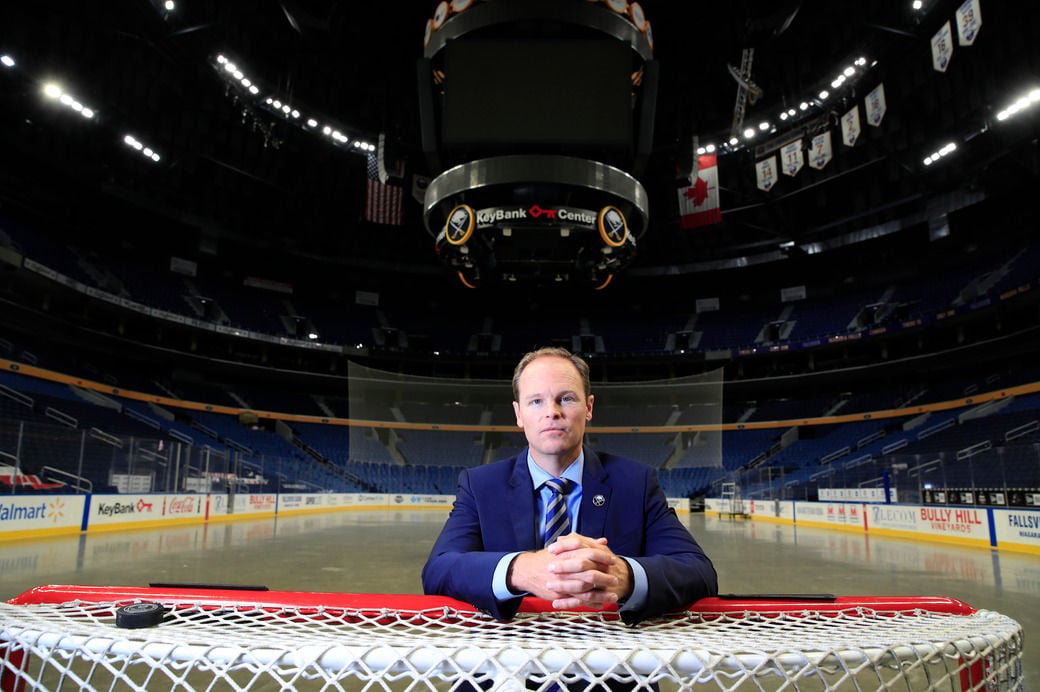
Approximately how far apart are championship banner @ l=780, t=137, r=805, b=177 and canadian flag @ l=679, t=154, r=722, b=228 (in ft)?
11.4

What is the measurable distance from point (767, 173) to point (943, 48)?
7114 mm

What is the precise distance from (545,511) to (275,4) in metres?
19.2

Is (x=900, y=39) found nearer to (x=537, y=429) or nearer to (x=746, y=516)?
(x=746, y=516)

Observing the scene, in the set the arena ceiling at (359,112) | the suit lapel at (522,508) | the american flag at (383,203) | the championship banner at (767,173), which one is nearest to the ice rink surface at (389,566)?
the suit lapel at (522,508)

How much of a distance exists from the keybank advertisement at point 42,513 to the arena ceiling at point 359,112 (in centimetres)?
1105

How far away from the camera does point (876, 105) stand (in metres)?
17.3

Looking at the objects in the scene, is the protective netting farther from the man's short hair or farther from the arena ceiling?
the arena ceiling

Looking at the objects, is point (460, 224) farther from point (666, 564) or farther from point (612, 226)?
point (666, 564)

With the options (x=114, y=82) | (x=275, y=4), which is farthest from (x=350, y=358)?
(x=275, y=4)

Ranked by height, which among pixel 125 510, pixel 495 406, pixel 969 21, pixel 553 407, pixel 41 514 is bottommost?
pixel 125 510

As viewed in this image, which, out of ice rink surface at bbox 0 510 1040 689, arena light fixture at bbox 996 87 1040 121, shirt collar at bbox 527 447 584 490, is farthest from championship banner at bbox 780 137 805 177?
shirt collar at bbox 527 447 584 490

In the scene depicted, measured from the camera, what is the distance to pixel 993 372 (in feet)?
84.3

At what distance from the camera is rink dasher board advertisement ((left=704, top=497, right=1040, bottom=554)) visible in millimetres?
11094

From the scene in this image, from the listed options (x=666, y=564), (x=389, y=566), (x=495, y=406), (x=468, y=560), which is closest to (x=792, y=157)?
(x=495, y=406)
